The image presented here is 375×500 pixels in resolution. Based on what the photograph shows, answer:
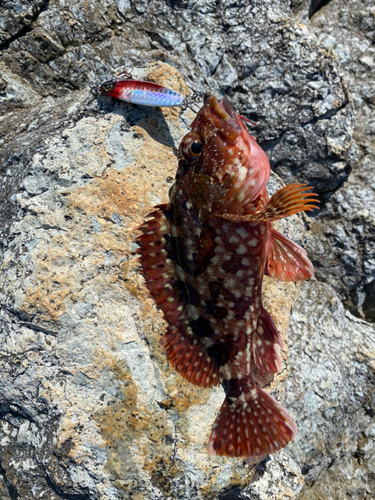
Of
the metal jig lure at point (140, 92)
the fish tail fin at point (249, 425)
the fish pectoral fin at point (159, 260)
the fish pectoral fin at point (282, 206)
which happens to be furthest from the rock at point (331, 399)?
the metal jig lure at point (140, 92)

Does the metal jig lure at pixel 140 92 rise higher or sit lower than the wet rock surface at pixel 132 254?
higher

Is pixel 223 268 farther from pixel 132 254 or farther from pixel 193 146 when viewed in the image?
pixel 193 146

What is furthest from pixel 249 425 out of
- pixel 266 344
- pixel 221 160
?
pixel 221 160

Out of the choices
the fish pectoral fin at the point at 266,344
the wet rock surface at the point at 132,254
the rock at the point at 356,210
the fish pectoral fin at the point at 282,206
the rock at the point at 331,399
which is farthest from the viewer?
the rock at the point at 356,210

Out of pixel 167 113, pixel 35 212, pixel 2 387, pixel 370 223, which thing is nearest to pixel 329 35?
pixel 370 223

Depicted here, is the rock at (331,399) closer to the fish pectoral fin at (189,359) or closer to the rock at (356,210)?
the rock at (356,210)

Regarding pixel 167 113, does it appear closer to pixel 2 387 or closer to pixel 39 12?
pixel 39 12

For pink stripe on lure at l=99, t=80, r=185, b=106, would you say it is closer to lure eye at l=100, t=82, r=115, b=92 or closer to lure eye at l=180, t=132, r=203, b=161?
lure eye at l=100, t=82, r=115, b=92
